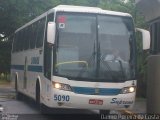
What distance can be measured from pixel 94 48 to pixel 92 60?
357mm

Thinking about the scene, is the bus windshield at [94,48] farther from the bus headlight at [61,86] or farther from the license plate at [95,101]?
the license plate at [95,101]

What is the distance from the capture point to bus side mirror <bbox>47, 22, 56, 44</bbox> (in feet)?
40.6

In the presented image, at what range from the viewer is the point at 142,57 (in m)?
22.1

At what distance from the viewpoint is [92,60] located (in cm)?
1274

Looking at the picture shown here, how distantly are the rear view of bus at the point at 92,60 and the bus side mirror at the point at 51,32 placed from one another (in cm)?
3

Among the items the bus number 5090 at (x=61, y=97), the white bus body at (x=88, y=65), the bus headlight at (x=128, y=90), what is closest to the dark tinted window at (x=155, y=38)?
the white bus body at (x=88, y=65)

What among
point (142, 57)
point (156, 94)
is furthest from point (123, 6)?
point (156, 94)

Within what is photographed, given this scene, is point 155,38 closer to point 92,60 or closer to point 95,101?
point 92,60

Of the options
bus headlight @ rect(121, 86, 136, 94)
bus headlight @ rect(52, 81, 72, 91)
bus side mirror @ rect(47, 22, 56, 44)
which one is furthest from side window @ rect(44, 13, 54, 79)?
bus headlight @ rect(121, 86, 136, 94)

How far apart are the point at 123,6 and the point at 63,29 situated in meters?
12.1

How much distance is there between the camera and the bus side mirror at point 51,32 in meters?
12.4

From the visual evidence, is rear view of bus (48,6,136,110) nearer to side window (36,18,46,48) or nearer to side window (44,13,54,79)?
side window (44,13,54,79)

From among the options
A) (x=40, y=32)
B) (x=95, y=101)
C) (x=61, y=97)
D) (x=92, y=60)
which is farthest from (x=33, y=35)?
(x=95, y=101)

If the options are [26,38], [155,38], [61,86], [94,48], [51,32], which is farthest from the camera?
[26,38]
